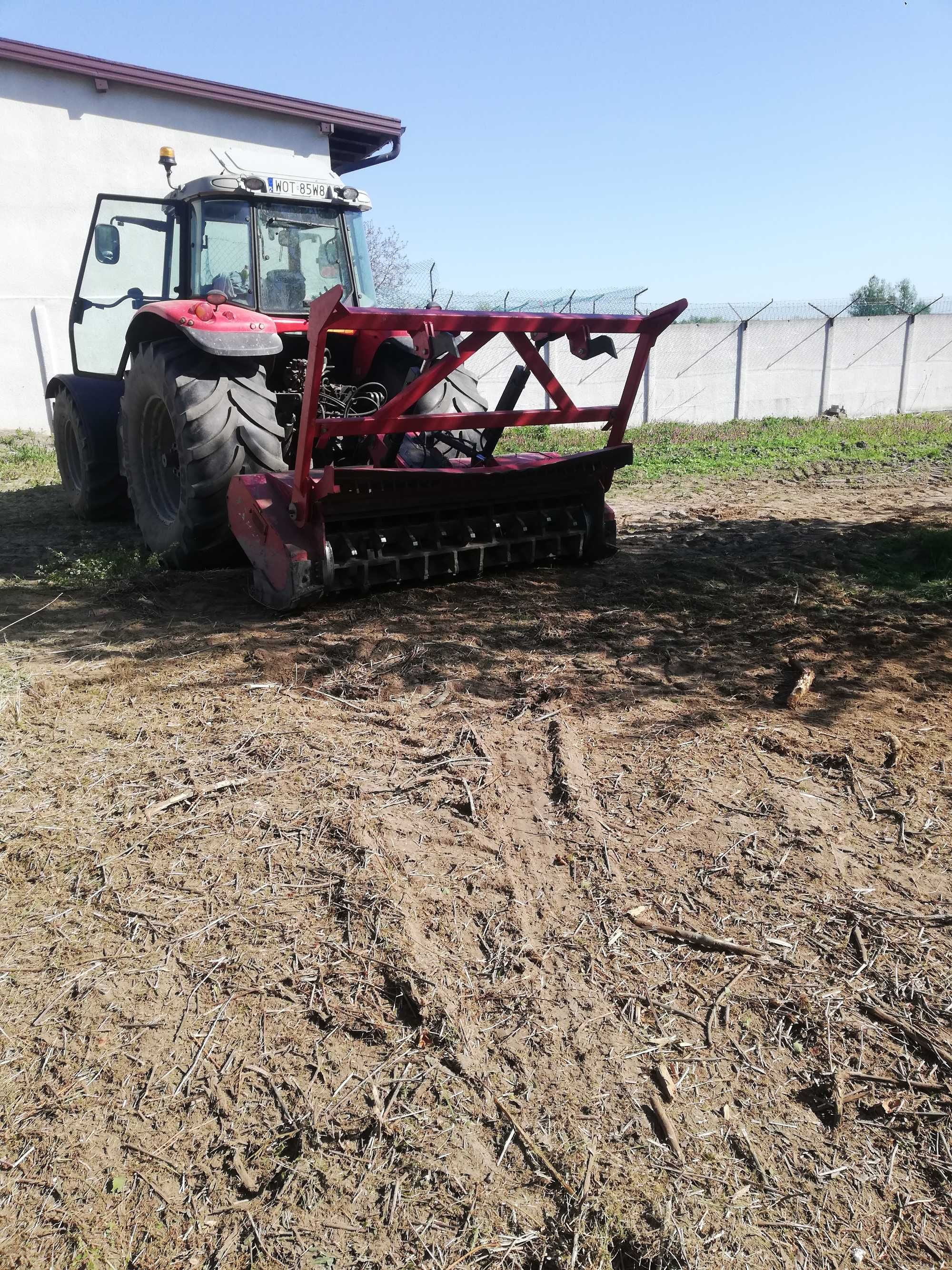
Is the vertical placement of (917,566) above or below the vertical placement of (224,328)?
A: below

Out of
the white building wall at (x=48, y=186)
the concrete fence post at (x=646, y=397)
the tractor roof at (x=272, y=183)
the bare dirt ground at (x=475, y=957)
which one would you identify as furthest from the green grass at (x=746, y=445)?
the bare dirt ground at (x=475, y=957)

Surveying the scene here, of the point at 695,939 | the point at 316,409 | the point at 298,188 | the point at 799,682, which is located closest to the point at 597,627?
the point at 799,682

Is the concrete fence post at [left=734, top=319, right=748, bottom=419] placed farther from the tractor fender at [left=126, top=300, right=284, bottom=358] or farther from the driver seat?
the tractor fender at [left=126, top=300, right=284, bottom=358]

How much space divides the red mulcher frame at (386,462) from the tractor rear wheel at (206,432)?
0.78 ft

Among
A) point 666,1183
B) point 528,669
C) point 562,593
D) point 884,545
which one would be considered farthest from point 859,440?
point 666,1183

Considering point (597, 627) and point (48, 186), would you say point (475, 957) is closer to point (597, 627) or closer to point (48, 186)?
point (597, 627)

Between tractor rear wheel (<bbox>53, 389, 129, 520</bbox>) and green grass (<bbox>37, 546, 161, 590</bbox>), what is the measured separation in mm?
1361

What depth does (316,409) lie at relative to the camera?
4.31 metres

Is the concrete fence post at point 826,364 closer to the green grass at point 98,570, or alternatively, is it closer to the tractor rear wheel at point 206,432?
the tractor rear wheel at point 206,432

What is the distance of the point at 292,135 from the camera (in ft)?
53.0

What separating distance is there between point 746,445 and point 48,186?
35.6ft

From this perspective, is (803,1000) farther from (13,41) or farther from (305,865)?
(13,41)

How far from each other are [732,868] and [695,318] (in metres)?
18.8

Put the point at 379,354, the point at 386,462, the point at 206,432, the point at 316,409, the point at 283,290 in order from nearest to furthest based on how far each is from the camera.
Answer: the point at 316,409 → the point at 386,462 → the point at 206,432 → the point at 283,290 → the point at 379,354
